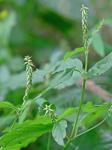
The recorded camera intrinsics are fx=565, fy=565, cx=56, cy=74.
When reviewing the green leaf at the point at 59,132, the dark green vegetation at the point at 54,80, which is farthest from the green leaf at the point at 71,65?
the green leaf at the point at 59,132

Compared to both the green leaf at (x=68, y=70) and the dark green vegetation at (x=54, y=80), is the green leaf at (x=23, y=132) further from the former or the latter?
the green leaf at (x=68, y=70)

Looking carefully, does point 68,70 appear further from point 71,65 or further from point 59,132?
point 59,132

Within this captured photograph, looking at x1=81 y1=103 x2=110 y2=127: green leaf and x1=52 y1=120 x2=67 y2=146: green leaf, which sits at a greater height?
x1=81 y1=103 x2=110 y2=127: green leaf

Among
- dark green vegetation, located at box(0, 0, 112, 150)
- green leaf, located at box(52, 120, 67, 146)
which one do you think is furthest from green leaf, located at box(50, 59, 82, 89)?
green leaf, located at box(52, 120, 67, 146)

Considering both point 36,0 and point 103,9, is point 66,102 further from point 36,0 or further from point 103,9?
point 36,0

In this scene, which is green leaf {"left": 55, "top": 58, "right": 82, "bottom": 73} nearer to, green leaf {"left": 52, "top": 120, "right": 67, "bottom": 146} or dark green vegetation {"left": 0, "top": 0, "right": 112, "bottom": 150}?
dark green vegetation {"left": 0, "top": 0, "right": 112, "bottom": 150}

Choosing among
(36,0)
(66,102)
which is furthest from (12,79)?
(36,0)

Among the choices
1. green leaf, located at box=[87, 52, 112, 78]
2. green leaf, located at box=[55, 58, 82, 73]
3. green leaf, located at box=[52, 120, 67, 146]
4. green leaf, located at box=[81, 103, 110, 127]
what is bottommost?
green leaf, located at box=[52, 120, 67, 146]
